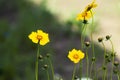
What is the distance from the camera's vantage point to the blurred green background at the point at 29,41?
3918 mm

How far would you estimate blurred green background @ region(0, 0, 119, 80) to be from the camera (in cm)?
392

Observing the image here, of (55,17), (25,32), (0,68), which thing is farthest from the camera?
(55,17)

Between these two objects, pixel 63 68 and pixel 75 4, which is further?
pixel 75 4

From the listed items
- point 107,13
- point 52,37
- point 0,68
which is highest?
point 107,13

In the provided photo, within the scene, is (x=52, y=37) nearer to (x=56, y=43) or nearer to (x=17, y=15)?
(x=56, y=43)

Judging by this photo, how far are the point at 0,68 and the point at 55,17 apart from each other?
129 cm

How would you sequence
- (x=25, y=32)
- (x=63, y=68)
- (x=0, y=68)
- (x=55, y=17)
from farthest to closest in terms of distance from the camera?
(x=55, y=17) → (x=25, y=32) → (x=63, y=68) → (x=0, y=68)

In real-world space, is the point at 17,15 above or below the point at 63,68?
above

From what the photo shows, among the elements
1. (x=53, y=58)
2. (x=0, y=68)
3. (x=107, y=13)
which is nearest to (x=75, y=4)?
(x=107, y=13)

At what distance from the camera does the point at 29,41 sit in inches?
175

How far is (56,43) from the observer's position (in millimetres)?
4562

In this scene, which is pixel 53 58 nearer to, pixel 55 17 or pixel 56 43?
pixel 56 43

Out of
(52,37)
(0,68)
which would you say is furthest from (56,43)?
(0,68)

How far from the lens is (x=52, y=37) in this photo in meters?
4.67
